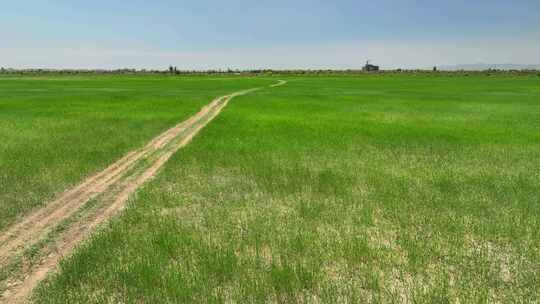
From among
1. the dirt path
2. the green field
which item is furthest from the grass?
the dirt path

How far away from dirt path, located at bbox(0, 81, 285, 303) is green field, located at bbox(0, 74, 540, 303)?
0.46 m

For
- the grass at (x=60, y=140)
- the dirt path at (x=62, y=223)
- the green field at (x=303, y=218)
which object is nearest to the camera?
the green field at (x=303, y=218)

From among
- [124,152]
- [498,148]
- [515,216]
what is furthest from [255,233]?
[498,148]

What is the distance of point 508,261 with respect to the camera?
20.1ft

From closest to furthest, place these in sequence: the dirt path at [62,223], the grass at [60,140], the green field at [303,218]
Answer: the green field at [303,218] < the dirt path at [62,223] < the grass at [60,140]

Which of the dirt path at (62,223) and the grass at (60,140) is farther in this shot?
the grass at (60,140)

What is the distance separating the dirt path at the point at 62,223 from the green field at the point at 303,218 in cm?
46

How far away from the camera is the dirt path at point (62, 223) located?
5.82 m

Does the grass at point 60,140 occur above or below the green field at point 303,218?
above

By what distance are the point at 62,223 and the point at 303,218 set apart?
5.43m

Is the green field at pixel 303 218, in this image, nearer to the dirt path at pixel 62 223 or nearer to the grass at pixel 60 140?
the grass at pixel 60 140

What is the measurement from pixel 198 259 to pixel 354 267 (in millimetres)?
2707

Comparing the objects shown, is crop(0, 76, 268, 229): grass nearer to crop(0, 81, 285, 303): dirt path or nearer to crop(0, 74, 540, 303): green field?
crop(0, 74, 540, 303): green field

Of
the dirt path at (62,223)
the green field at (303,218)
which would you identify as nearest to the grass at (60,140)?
the green field at (303,218)
